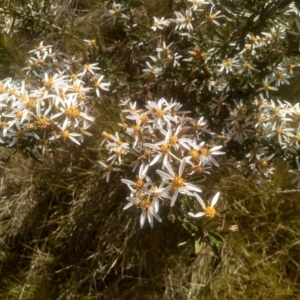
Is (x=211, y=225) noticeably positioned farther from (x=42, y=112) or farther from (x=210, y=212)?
(x=42, y=112)

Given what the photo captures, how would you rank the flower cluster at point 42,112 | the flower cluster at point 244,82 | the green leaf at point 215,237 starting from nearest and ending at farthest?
the green leaf at point 215,237 < the flower cluster at point 42,112 < the flower cluster at point 244,82

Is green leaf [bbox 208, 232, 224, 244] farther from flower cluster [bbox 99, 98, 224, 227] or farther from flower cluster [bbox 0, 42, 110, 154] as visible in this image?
flower cluster [bbox 0, 42, 110, 154]

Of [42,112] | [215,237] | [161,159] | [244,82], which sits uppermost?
[42,112]

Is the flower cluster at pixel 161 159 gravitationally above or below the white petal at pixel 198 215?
above

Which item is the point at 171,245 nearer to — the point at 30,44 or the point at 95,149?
Result: the point at 95,149

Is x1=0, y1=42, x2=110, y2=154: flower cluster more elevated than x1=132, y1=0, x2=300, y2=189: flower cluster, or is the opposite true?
x1=0, y1=42, x2=110, y2=154: flower cluster

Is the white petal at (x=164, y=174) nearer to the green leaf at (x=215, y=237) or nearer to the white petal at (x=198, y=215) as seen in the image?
the white petal at (x=198, y=215)

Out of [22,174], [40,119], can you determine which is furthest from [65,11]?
[40,119]

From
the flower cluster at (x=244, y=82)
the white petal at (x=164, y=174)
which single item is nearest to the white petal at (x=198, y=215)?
the white petal at (x=164, y=174)

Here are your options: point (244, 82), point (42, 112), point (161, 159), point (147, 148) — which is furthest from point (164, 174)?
point (244, 82)

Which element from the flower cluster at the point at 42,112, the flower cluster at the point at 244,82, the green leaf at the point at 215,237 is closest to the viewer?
the green leaf at the point at 215,237

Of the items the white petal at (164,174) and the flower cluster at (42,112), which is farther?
the flower cluster at (42,112)

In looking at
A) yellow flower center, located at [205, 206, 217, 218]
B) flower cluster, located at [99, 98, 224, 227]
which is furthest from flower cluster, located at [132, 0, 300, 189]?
yellow flower center, located at [205, 206, 217, 218]

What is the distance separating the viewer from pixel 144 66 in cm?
357
